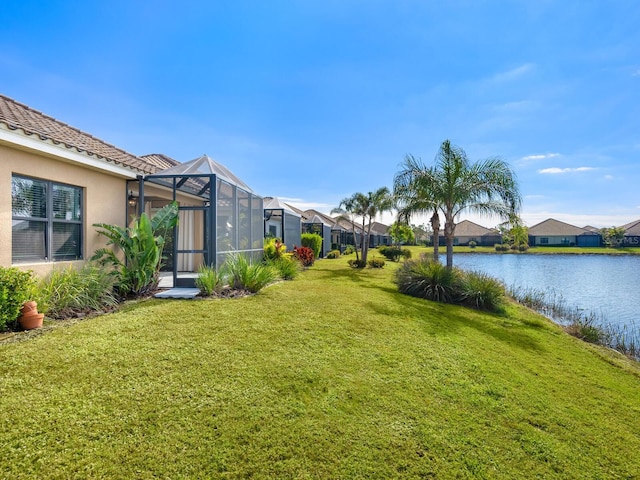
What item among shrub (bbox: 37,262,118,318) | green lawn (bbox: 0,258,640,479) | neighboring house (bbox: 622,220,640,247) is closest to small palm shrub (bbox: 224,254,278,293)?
green lawn (bbox: 0,258,640,479)

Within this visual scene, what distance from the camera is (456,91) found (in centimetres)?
1341

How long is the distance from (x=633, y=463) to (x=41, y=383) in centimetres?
687

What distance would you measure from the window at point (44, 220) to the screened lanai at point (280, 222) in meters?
12.1

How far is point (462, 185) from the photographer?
13242 mm

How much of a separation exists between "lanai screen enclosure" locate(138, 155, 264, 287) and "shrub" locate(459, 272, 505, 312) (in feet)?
27.9

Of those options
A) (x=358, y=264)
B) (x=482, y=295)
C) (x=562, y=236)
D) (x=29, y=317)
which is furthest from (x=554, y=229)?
(x=29, y=317)

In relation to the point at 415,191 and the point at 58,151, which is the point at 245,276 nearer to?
the point at 58,151

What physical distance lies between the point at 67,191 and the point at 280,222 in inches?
556

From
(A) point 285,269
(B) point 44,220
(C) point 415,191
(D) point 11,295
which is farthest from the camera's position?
(C) point 415,191

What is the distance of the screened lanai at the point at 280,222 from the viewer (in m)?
20.2

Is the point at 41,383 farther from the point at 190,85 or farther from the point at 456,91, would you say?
the point at 456,91

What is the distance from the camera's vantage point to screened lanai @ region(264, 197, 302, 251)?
20.2 m

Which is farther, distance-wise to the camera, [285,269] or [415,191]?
[415,191]

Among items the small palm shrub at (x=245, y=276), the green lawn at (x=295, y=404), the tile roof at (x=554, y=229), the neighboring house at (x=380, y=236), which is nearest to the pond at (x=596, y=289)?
the green lawn at (x=295, y=404)
